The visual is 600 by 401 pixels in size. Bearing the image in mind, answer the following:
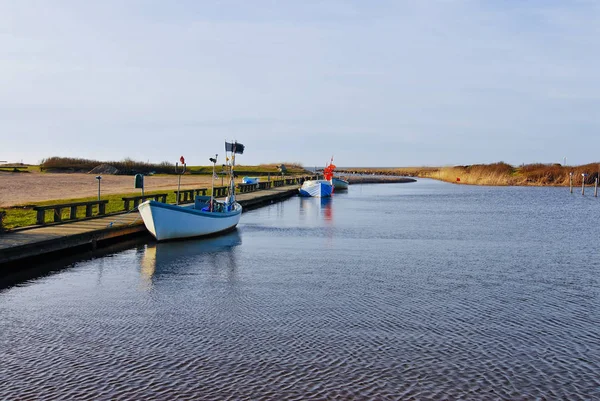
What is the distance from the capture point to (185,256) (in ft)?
75.2

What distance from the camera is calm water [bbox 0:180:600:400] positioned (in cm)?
938

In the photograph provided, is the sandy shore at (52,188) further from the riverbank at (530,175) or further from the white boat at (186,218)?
the riverbank at (530,175)

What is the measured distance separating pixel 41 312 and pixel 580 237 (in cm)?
2617

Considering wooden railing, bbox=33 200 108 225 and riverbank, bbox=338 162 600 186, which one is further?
riverbank, bbox=338 162 600 186

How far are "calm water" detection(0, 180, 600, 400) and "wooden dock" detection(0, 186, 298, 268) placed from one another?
0.98 metres

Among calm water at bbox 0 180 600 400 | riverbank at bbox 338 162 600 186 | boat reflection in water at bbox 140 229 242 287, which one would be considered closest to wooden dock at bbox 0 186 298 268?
calm water at bbox 0 180 600 400

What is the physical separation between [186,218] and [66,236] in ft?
22.0

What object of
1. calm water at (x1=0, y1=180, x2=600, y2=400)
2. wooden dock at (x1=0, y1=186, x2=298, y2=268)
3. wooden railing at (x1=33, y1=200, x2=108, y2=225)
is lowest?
calm water at (x1=0, y1=180, x2=600, y2=400)

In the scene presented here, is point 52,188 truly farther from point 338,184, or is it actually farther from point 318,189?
point 338,184

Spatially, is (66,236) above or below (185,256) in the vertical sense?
above

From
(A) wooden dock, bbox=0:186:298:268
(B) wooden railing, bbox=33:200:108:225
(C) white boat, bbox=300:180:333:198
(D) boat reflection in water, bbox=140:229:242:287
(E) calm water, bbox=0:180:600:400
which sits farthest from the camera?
(C) white boat, bbox=300:180:333:198

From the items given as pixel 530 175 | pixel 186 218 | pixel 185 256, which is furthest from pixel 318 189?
pixel 530 175

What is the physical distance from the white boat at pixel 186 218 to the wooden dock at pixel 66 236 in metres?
1.08

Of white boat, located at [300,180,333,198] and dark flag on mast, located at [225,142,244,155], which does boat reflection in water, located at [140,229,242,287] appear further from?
white boat, located at [300,180,333,198]
